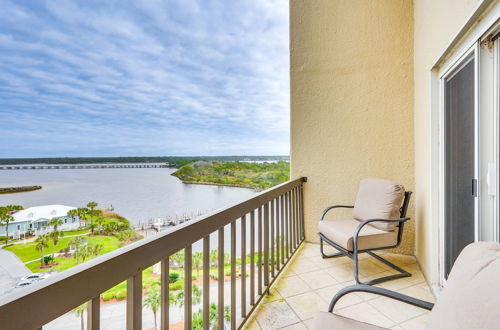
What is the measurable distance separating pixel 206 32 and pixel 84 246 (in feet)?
31.3

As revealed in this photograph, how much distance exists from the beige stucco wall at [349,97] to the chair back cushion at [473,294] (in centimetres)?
246

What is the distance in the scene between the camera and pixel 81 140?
→ 422cm

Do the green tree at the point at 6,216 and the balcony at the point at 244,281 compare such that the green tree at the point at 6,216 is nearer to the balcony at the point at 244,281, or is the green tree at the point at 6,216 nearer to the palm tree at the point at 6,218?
the palm tree at the point at 6,218

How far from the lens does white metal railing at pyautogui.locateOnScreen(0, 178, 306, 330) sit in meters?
0.55

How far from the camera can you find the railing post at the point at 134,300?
0.86 meters

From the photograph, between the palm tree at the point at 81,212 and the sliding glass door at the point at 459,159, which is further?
the palm tree at the point at 81,212

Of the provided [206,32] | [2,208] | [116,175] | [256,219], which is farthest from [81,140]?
[206,32]

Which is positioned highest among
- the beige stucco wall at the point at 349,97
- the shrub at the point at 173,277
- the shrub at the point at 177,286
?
the beige stucco wall at the point at 349,97

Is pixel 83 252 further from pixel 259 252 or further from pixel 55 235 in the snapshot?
pixel 259 252

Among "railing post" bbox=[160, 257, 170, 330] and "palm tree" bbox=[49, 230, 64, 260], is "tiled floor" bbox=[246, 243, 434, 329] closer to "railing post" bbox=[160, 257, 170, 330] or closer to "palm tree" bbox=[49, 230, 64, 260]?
"railing post" bbox=[160, 257, 170, 330]

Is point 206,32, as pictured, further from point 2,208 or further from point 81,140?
point 2,208

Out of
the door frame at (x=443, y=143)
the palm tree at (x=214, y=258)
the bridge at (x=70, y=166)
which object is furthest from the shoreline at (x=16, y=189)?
the door frame at (x=443, y=143)

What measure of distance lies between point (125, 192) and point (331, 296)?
2.29 meters

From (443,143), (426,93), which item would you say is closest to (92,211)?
(443,143)
